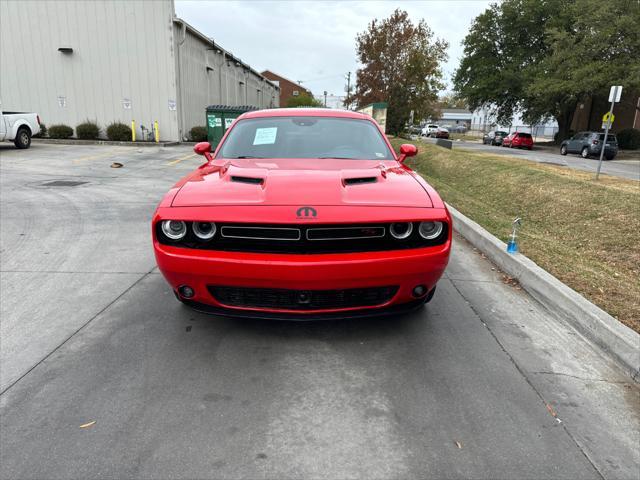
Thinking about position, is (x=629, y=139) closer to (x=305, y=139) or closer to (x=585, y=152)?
(x=585, y=152)

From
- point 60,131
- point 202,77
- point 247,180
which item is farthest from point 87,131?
point 247,180

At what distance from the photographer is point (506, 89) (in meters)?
38.9

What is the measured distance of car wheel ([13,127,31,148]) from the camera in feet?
53.6

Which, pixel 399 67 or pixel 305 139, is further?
pixel 399 67

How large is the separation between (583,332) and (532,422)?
141 cm

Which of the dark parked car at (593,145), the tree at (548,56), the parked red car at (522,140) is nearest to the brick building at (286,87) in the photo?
the tree at (548,56)

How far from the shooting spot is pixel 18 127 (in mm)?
→ 16094

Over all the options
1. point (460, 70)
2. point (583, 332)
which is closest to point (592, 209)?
point (583, 332)

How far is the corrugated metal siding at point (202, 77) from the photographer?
21875mm

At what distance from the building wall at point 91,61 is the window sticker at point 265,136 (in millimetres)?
18881

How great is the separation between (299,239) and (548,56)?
129 feet

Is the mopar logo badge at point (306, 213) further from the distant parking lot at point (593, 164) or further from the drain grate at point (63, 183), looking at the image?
the distant parking lot at point (593, 164)

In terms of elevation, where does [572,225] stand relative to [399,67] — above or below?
below

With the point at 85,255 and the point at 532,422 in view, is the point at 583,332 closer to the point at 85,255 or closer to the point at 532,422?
the point at 532,422
